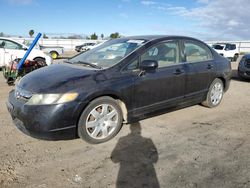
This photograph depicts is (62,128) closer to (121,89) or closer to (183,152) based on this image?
(121,89)

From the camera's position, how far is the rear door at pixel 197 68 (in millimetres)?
5203

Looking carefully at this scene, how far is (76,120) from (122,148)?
789mm

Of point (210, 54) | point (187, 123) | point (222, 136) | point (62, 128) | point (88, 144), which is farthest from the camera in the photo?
point (210, 54)

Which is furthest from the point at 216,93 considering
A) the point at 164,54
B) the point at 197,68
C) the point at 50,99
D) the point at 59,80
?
the point at 50,99

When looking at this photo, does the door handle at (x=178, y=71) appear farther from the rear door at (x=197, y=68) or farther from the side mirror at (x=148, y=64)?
the side mirror at (x=148, y=64)

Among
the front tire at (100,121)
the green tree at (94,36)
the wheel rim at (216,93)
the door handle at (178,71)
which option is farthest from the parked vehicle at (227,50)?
the green tree at (94,36)

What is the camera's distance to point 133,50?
4477mm

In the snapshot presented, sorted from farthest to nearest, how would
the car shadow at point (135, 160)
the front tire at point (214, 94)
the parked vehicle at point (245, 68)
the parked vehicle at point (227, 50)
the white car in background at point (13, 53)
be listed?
the parked vehicle at point (227, 50) → the white car in background at point (13, 53) → the parked vehicle at point (245, 68) → the front tire at point (214, 94) → the car shadow at point (135, 160)

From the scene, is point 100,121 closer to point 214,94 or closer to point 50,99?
point 50,99

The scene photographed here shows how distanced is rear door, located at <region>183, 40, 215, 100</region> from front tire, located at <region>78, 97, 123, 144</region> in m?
1.74

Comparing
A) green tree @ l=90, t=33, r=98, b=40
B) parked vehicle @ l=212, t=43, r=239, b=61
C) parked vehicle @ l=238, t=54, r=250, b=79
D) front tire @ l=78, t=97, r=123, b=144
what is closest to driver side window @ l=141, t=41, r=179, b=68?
front tire @ l=78, t=97, r=123, b=144

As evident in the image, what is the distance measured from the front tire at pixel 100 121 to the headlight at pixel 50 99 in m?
0.34

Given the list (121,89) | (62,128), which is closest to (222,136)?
(121,89)

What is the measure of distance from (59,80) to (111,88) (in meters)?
0.77
